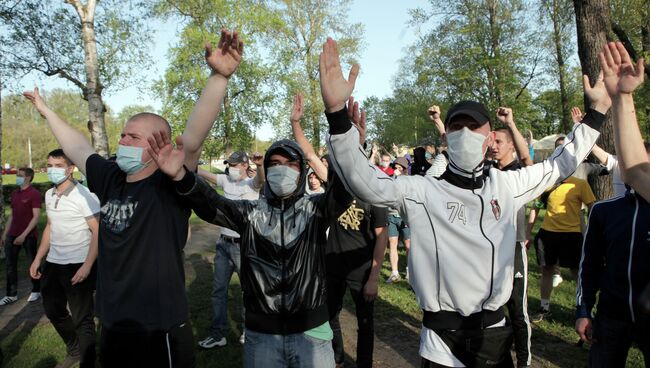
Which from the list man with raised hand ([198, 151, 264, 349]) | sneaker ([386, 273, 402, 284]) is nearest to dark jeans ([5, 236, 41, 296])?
man with raised hand ([198, 151, 264, 349])

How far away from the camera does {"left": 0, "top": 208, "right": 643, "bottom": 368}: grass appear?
4.87m

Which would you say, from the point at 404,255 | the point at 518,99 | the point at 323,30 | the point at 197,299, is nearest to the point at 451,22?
the point at 518,99

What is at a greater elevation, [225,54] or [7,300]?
[225,54]

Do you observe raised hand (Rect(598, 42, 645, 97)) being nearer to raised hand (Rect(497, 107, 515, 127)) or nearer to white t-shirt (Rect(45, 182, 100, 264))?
raised hand (Rect(497, 107, 515, 127))

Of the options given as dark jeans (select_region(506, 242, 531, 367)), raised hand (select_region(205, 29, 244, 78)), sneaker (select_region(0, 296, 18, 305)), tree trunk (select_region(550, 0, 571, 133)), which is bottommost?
sneaker (select_region(0, 296, 18, 305))

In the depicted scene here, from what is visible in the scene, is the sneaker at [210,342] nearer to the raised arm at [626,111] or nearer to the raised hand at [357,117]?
the raised hand at [357,117]

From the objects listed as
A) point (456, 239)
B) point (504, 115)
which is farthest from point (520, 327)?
point (456, 239)

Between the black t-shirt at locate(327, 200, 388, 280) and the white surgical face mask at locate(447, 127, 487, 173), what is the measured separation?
Answer: 2030 mm

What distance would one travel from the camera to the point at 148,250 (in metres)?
2.46

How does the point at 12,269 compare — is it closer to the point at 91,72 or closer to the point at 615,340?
the point at 91,72

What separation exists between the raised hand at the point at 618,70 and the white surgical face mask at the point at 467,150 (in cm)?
75

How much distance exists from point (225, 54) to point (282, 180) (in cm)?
82

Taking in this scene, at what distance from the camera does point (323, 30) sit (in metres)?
31.5

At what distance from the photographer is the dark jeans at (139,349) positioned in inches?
95.6
